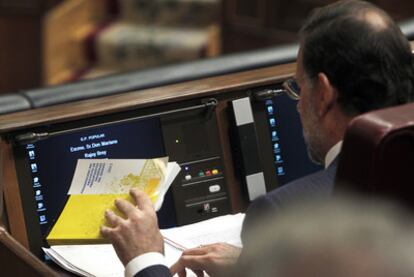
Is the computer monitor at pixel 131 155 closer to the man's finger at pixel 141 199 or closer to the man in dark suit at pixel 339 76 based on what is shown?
the man's finger at pixel 141 199

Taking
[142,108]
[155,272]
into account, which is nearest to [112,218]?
[155,272]

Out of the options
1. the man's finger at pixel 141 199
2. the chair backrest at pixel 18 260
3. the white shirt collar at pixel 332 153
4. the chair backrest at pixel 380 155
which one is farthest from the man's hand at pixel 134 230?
the chair backrest at pixel 380 155

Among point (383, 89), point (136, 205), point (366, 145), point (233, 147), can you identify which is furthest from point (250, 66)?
point (366, 145)

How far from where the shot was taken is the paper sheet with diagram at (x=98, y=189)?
52.1 inches

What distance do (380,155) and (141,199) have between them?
0.47 metres

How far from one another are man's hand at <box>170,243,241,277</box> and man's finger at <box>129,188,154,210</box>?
0.29ft

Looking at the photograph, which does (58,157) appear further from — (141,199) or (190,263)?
(190,263)

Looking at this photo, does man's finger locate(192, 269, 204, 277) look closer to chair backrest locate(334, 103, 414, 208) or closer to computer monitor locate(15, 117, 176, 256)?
computer monitor locate(15, 117, 176, 256)

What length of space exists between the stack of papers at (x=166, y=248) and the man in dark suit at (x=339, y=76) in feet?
0.49

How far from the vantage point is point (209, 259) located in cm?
128

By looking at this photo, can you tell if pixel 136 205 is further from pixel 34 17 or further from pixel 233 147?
pixel 34 17

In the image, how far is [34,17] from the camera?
13.6 feet

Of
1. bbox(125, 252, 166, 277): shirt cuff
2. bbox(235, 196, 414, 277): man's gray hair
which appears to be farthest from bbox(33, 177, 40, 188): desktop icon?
bbox(235, 196, 414, 277): man's gray hair

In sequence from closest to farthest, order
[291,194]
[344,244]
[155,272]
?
[344,244] < [291,194] < [155,272]
